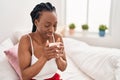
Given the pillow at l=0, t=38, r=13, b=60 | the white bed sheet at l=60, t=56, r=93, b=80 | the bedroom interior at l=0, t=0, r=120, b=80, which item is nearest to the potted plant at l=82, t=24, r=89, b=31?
the bedroom interior at l=0, t=0, r=120, b=80

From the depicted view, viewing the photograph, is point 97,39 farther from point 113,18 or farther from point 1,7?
point 1,7

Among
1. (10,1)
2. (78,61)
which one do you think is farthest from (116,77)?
(10,1)

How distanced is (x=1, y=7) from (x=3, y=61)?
1.66 ft

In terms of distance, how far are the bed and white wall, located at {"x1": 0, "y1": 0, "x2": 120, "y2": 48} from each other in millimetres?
131

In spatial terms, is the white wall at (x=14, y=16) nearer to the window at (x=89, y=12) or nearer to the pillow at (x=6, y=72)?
the pillow at (x=6, y=72)

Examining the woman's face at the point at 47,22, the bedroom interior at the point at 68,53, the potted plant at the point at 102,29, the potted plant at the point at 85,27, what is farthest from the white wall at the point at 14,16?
the potted plant at the point at 102,29

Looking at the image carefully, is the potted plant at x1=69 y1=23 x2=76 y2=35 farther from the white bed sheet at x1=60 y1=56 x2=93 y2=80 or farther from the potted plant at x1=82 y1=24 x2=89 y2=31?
the white bed sheet at x1=60 y1=56 x2=93 y2=80

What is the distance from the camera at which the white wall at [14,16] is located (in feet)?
5.40

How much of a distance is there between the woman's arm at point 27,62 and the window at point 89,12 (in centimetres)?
153

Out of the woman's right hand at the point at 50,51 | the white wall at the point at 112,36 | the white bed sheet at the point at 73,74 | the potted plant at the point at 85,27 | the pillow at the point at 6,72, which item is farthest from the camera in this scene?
the potted plant at the point at 85,27

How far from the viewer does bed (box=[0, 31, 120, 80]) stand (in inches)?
54.3

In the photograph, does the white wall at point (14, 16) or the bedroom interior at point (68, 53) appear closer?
the bedroom interior at point (68, 53)

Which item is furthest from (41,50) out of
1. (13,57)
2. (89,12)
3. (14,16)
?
(89,12)

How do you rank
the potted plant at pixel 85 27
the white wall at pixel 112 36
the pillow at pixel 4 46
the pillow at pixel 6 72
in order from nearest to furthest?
the pillow at pixel 6 72, the pillow at pixel 4 46, the white wall at pixel 112 36, the potted plant at pixel 85 27
